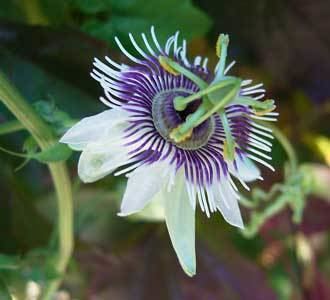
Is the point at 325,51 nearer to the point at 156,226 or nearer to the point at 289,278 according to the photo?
the point at 156,226

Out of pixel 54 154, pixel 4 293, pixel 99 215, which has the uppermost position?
pixel 54 154

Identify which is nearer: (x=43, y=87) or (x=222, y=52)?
(x=222, y=52)

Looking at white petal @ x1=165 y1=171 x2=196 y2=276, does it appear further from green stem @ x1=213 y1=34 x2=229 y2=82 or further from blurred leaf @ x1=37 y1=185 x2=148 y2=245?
blurred leaf @ x1=37 y1=185 x2=148 y2=245

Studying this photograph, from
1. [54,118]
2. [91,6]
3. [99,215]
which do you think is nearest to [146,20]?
[91,6]

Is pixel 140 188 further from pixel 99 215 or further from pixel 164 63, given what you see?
pixel 99 215

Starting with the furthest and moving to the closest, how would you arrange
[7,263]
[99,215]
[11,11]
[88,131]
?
[99,215] → [11,11] → [7,263] → [88,131]

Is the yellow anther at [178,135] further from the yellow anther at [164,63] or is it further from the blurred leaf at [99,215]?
the blurred leaf at [99,215]
